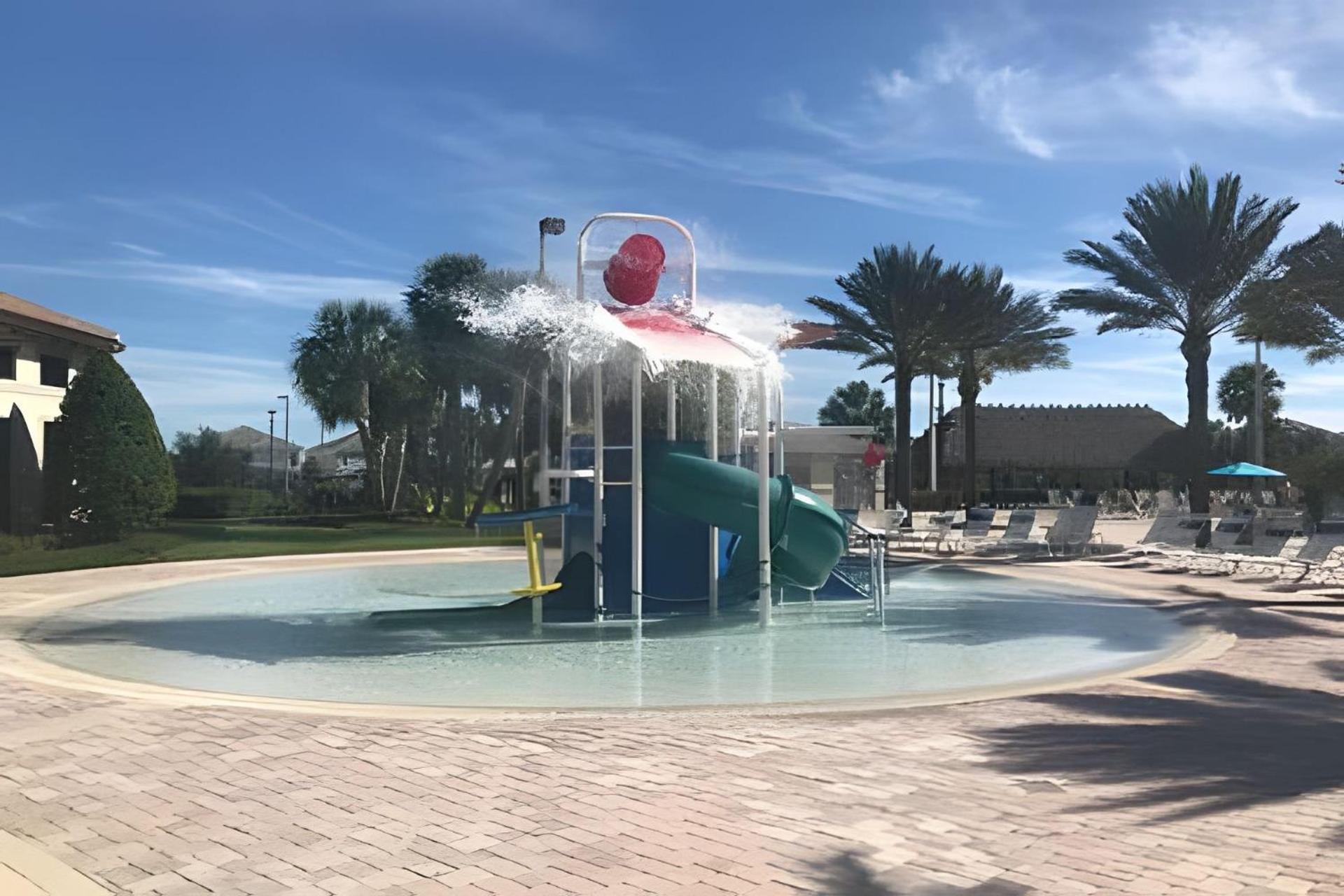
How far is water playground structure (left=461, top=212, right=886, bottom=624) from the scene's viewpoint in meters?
11.3

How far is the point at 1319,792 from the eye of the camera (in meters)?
4.98

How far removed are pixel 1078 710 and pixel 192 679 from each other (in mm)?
6499

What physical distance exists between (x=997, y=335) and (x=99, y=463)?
26.3 metres

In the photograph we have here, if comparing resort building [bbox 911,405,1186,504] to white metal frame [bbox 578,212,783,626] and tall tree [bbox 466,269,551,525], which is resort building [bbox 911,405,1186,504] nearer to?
tall tree [bbox 466,269,551,525]

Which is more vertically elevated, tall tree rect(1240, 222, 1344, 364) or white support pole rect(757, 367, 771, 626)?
tall tree rect(1240, 222, 1344, 364)

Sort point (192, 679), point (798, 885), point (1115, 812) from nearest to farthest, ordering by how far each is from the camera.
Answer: point (798, 885) < point (1115, 812) < point (192, 679)

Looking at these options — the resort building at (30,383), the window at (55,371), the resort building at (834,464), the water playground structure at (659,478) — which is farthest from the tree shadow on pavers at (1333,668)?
the resort building at (834,464)

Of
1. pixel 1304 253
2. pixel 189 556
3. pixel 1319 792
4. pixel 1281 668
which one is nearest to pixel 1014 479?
pixel 1304 253

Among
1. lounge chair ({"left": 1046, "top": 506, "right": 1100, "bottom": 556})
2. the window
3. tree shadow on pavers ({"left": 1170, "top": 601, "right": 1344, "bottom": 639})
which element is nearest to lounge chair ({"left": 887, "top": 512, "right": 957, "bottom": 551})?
lounge chair ({"left": 1046, "top": 506, "right": 1100, "bottom": 556})

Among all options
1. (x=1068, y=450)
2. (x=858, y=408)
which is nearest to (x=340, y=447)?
(x=1068, y=450)

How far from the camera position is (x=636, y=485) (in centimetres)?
1140

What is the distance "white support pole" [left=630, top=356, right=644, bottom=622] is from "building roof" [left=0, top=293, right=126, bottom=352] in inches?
702

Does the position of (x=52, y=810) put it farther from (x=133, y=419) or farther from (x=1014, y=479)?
(x=1014, y=479)

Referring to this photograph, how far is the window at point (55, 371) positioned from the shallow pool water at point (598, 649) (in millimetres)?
13760
